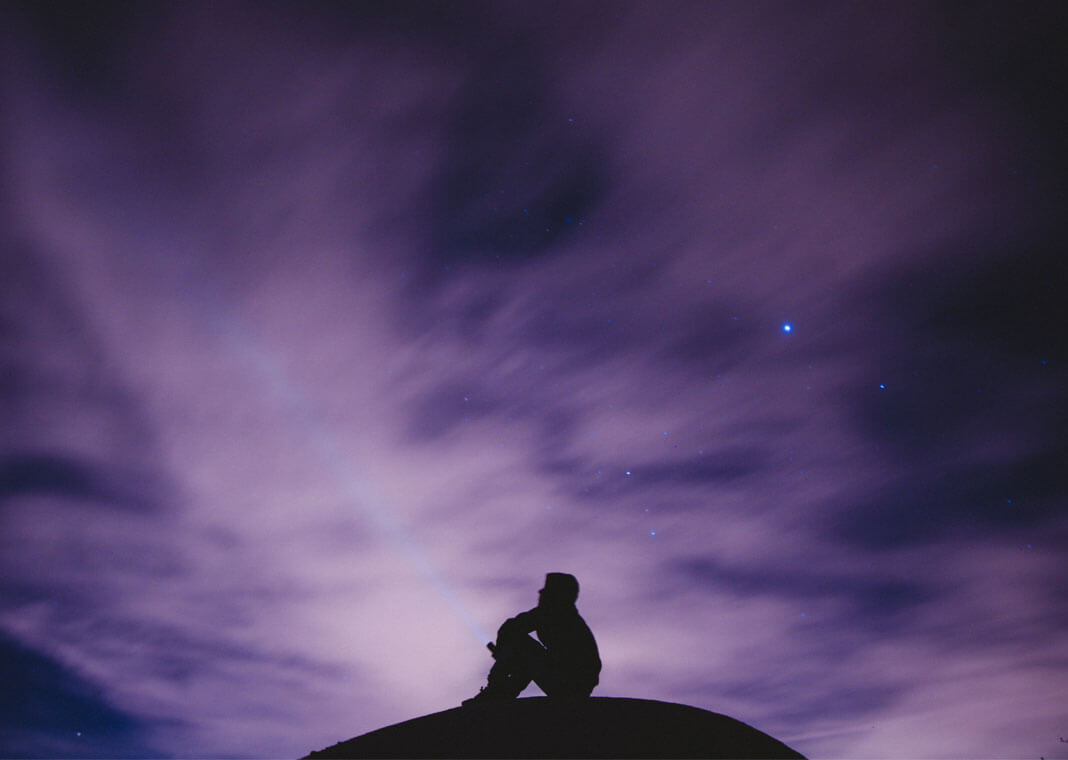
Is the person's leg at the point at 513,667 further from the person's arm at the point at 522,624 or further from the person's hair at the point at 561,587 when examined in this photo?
the person's hair at the point at 561,587

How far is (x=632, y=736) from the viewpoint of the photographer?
6.48 meters

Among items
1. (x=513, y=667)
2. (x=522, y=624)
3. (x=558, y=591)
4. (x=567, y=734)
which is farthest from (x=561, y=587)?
(x=567, y=734)

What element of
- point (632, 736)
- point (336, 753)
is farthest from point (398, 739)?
point (632, 736)

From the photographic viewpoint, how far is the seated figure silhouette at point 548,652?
7.80m

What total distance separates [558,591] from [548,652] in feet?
2.60

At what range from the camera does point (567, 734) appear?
6543 millimetres

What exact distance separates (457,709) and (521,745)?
4.33ft

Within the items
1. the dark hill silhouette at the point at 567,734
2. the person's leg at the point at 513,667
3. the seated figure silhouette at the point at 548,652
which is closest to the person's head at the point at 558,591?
the seated figure silhouette at the point at 548,652

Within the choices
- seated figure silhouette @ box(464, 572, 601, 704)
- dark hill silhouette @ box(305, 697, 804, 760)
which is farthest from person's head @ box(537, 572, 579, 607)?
dark hill silhouette @ box(305, 697, 804, 760)

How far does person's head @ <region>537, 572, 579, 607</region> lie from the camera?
8.03 meters

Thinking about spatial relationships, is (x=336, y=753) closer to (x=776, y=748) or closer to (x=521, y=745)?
(x=521, y=745)

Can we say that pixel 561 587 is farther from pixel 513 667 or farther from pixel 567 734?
pixel 567 734

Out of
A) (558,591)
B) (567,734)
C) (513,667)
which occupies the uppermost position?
(558,591)

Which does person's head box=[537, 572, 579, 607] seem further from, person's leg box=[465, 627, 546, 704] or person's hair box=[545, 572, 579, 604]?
person's leg box=[465, 627, 546, 704]
